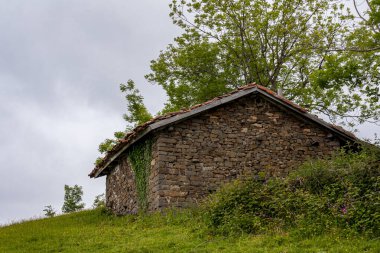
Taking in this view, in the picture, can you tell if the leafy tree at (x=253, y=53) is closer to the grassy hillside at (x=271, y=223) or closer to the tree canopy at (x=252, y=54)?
the tree canopy at (x=252, y=54)

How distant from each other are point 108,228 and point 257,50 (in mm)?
15218

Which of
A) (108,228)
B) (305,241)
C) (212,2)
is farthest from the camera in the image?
(212,2)

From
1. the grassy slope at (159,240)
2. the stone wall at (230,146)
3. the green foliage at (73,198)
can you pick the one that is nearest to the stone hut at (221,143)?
the stone wall at (230,146)

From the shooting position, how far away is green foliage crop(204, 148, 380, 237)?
29.4 ft

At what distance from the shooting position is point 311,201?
984 cm

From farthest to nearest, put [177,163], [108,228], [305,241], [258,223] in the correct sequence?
[177,163] → [108,228] → [258,223] → [305,241]

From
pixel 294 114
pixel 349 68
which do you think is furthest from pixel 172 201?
pixel 349 68

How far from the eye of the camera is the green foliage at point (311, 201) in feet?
29.4

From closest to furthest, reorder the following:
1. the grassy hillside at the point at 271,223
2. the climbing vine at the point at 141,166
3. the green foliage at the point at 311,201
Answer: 1. the grassy hillside at the point at 271,223
2. the green foliage at the point at 311,201
3. the climbing vine at the point at 141,166

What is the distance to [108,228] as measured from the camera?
13047mm

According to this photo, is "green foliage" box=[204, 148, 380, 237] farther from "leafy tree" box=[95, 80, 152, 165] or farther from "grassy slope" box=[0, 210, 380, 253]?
"leafy tree" box=[95, 80, 152, 165]

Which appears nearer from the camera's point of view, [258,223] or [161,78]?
[258,223]

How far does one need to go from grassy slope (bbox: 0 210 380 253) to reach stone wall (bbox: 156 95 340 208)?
4.51 ft

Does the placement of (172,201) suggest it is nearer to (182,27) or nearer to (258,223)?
(258,223)
